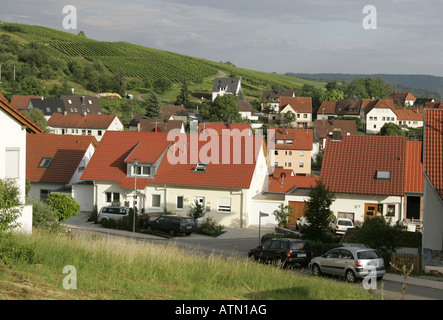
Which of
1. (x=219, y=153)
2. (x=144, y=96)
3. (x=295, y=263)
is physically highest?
(x=144, y=96)

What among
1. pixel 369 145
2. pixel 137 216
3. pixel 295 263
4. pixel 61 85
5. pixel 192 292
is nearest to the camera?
pixel 192 292

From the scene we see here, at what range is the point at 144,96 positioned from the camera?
459ft

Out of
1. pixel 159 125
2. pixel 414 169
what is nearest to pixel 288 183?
pixel 414 169

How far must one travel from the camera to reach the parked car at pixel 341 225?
1315 inches

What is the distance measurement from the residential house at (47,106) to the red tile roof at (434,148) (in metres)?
92.5

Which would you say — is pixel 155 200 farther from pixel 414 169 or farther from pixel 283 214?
pixel 414 169

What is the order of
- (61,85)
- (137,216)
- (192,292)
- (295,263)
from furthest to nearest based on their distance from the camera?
(61,85)
(137,216)
(295,263)
(192,292)

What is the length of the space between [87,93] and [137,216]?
111321mm

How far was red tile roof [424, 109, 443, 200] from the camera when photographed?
23953 millimetres

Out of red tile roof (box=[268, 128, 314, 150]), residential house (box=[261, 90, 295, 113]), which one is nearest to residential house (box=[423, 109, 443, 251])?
red tile roof (box=[268, 128, 314, 150])

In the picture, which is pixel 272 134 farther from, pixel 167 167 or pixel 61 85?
pixel 61 85
